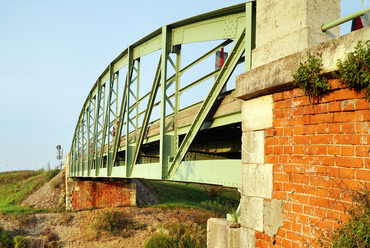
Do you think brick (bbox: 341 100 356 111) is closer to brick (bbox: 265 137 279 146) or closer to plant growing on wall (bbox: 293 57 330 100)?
plant growing on wall (bbox: 293 57 330 100)

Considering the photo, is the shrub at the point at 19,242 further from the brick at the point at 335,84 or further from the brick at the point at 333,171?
the brick at the point at 335,84

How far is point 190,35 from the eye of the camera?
24.3ft

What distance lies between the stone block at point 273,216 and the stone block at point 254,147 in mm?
515

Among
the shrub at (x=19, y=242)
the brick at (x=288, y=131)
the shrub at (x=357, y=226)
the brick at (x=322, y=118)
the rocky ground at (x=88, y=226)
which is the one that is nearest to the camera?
the shrub at (x=357, y=226)

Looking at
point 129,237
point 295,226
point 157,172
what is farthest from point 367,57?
point 129,237

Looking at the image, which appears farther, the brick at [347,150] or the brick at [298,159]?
the brick at [298,159]

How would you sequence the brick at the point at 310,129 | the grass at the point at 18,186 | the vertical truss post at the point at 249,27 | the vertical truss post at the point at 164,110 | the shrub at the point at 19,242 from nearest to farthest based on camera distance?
the brick at the point at 310,129 < the vertical truss post at the point at 249,27 < the vertical truss post at the point at 164,110 < the shrub at the point at 19,242 < the grass at the point at 18,186

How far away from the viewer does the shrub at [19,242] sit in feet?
54.0

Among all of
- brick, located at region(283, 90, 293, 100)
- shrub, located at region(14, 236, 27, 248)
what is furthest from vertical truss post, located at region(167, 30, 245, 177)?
shrub, located at region(14, 236, 27, 248)

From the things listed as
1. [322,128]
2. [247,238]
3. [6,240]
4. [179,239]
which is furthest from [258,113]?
[6,240]

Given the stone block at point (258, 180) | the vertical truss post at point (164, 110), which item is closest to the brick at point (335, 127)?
the stone block at point (258, 180)

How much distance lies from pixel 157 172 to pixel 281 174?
4450mm

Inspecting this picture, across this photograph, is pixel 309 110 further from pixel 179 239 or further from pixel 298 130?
pixel 179 239

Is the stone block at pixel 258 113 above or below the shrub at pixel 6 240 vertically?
above
